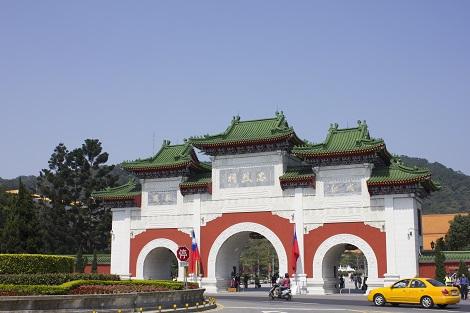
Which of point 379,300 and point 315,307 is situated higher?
point 379,300

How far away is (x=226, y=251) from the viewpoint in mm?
38688

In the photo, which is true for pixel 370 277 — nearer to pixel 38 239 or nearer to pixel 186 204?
pixel 186 204

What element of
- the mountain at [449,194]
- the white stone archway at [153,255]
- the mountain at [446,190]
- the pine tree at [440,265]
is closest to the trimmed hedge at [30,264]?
the white stone archway at [153,255]

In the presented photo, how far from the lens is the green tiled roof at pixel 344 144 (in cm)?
3341

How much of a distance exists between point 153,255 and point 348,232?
47.7ft

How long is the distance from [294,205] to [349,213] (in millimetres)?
3443

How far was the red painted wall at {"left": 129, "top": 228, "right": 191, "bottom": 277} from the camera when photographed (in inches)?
1521

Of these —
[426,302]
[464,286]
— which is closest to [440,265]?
[464,286]

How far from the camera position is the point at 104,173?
57375 millimetres

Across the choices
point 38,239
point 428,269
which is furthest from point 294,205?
point 38,239

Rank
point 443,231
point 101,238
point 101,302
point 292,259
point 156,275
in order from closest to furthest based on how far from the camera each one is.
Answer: point 101,302 < point 292,259 < point 156,275 < point 101,238 < point 443,231

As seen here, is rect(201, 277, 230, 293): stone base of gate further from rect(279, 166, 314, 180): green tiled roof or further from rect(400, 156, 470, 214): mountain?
rect(400, 156, 470, 214): mountain

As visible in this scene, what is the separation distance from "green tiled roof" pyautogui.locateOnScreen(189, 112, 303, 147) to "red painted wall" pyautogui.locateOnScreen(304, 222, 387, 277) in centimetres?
630

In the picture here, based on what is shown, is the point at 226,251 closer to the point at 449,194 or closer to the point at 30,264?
the point at 30,264
